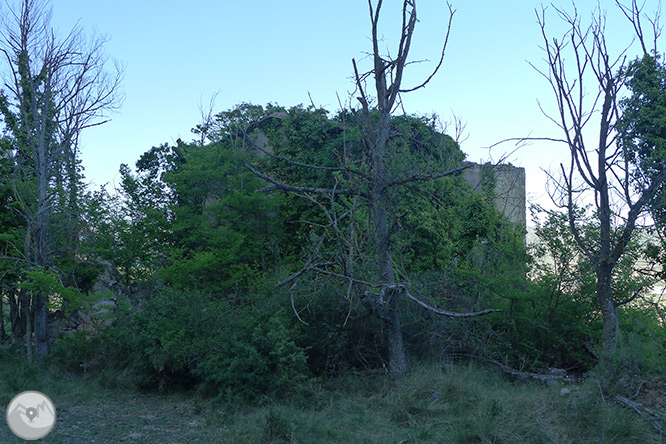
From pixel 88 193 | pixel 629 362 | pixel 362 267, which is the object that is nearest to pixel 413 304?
pixel 362 267

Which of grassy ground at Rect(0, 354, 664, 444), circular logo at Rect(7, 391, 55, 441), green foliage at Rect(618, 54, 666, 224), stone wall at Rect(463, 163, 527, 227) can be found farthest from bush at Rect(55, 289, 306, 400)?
stone wall at Rect(463, 163, 527, 227)

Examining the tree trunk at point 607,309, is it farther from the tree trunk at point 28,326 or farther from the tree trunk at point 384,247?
the tree trunk at point 28,326

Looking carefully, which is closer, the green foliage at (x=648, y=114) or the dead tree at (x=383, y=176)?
the dead tree at (x=383, y=176)

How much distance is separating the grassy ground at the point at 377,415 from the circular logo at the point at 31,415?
6.2 inches

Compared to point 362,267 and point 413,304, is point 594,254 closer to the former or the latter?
point 413,304

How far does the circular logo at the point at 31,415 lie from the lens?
26.2 ft

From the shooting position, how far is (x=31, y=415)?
923 centimetres

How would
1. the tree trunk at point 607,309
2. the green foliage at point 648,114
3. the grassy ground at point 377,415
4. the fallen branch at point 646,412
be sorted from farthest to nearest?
the green foliage at point 648,114, the tree trunk at point 607,309, the grassy ground at point 377,415, the fallen branch at point 646,412

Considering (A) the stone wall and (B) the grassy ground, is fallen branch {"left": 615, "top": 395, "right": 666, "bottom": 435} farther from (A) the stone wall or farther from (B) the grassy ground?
(A) the stone wall

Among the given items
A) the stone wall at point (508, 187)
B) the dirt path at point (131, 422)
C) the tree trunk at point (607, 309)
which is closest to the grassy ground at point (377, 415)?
the dirt path at point (131, 422)

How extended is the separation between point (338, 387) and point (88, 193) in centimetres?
902

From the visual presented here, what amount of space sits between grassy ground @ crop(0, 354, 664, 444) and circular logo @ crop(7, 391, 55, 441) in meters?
0.16

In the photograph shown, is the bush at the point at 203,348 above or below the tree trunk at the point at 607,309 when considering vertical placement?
below

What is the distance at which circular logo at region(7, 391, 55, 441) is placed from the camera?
799cm
